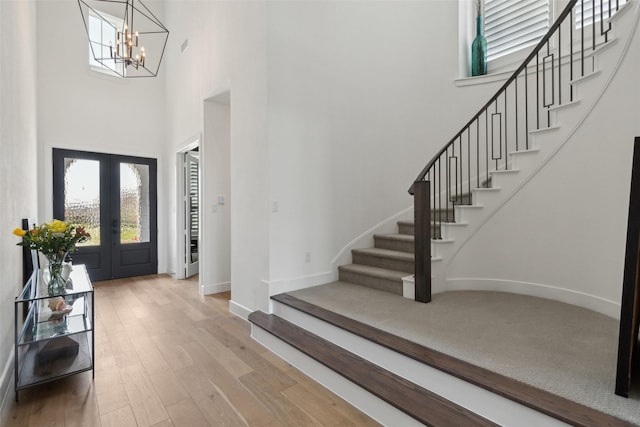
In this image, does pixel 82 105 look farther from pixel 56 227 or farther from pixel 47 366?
pixel 47 366

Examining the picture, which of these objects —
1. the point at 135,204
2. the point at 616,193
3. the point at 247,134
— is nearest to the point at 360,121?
the point at 247,134

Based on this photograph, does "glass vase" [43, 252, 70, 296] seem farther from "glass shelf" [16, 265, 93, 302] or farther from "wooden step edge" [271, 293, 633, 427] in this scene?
"wooden step edge" [271, 293, 633, 427]

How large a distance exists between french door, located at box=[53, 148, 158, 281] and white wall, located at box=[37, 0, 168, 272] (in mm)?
146

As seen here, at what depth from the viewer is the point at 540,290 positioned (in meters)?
3.19

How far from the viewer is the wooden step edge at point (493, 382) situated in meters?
1.38

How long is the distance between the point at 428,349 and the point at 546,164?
2329 mm

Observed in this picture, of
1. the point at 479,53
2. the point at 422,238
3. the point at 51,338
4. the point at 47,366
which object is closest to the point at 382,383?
the point at 422,238

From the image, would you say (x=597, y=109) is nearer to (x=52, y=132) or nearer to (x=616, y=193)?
(x=616, y=193)

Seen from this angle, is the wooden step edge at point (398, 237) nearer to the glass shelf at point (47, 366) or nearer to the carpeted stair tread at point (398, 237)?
the carpeted stair tread at point (398, 237)

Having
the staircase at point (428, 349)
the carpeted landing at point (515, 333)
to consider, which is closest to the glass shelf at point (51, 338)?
the staircase at point (428, 349)

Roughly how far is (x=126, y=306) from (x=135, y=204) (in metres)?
2.59

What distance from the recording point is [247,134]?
3611 millimetres

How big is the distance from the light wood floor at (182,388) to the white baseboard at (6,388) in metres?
0.04

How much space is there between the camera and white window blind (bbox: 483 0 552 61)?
14.4 feet
